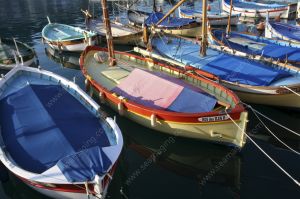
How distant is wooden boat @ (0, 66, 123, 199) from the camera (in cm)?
1205

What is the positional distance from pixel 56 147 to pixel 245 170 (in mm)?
10557

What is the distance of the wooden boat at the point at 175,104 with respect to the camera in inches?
649

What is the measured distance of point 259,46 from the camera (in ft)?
95.9

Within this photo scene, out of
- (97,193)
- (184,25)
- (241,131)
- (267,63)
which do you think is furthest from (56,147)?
(184,25)

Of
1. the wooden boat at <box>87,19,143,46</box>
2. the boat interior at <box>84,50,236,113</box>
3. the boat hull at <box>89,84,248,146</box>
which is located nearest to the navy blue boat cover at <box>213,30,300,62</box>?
the boat interior at <box>84,50,236,113</box>

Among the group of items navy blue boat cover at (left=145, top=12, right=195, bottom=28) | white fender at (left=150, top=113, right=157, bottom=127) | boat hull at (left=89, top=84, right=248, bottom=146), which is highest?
navy blue boat cover at (left=145, top=12, right=195, bottom=28)

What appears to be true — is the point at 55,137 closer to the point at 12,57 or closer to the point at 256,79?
the point at 256,79

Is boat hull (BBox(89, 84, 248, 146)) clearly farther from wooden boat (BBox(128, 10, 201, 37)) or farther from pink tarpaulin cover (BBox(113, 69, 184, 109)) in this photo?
wooden boat (BBox(128, 10, 201, 37))

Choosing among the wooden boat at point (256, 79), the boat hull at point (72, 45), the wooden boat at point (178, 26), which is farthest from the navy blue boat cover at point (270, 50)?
the boat hull at point (72, 45)

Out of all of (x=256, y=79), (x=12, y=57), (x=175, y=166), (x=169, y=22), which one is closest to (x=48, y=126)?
(x=175, y=166)

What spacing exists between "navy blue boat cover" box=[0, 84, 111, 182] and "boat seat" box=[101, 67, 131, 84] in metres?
4.28

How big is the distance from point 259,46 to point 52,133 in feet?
75.5

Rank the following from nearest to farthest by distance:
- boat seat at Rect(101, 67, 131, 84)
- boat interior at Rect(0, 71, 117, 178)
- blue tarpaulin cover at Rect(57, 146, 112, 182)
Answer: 1. blue tarpaulin cover at Rect(57, 146, 112, 182)
2. boat interior at Rect(0, 71, 117, 178)
3. boat seat at Rect(101, 67, 131, 84)

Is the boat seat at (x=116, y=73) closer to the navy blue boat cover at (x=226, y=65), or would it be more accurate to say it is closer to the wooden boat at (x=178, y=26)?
the navy blue boat cover at (x=226, y=65)
